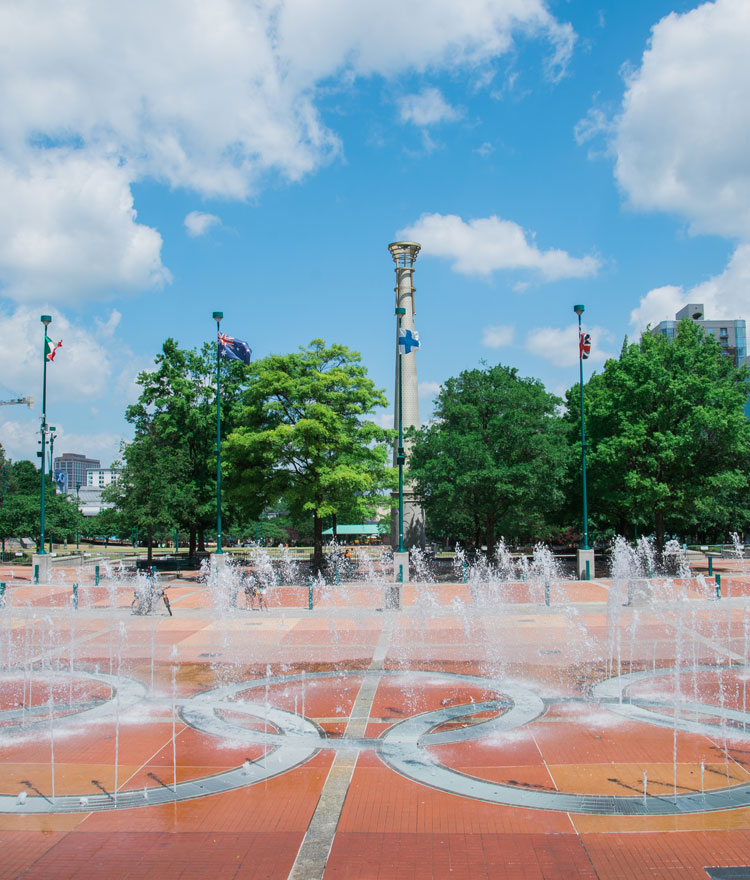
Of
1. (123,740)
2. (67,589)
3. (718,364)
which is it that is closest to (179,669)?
(123,740)

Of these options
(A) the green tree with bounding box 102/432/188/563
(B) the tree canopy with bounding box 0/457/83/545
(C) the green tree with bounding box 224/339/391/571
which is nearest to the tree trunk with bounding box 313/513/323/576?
(C) the green tree with bounding box 224/339/391/571

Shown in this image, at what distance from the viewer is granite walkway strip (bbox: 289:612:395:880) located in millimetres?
6691

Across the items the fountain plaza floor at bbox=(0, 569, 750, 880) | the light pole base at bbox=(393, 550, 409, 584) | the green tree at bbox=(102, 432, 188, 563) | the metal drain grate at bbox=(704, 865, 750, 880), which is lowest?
the fountain plaza floor at bbox=(0, 569, 750, 880)

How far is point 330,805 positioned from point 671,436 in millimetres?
27944

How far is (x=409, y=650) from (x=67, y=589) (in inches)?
690

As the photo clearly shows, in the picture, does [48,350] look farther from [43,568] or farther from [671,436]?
[671,436]

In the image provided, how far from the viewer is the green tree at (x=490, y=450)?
32.6 metres

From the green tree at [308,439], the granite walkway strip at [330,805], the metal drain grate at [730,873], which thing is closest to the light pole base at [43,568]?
the green tree at [308,439]

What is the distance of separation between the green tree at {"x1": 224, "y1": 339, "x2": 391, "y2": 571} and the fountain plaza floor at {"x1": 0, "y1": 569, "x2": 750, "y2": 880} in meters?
14.4

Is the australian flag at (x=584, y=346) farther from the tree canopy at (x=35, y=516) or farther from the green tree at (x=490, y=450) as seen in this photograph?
the tree canopy at (x=35, y=516)

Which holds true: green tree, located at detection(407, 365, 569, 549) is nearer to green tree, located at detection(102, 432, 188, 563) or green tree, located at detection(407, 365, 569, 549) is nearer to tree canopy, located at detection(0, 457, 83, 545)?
green tree, located at detection(102, 432, 188, 563)

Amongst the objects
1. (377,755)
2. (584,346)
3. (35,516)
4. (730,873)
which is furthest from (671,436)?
(35,516)

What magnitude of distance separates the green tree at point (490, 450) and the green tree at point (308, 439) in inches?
102

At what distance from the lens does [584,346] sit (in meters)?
29.7
